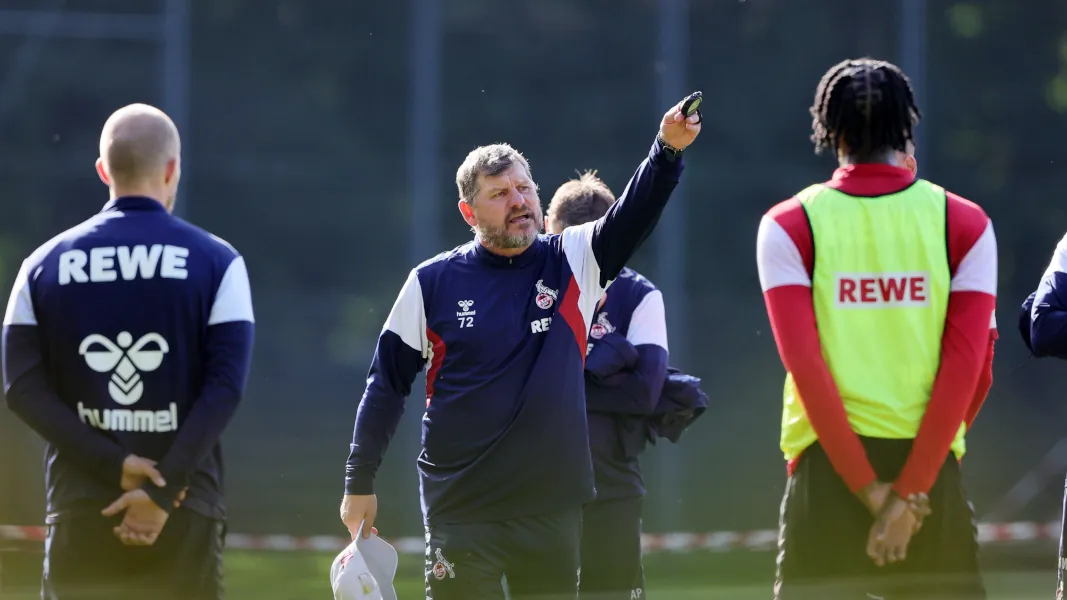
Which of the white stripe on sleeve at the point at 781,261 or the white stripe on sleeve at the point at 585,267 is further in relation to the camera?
the white stripe on sleeve at the point at 585,267

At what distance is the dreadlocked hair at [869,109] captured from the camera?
118 inches

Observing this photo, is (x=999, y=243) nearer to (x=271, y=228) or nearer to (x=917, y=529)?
(x=271, y=228)

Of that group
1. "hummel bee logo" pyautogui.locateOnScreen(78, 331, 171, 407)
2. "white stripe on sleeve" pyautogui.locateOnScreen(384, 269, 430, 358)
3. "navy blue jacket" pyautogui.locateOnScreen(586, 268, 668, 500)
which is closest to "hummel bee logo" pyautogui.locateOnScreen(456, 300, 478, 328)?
"white stripe on sleeve" pyautogui.locateOnScreen(384, 269, 430, 358)

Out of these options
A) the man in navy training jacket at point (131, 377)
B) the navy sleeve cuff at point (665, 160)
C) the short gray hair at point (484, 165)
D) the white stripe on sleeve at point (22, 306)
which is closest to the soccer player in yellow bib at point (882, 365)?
the navy sleeve cuff at point (665, 160)

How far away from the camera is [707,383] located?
28.6 feet

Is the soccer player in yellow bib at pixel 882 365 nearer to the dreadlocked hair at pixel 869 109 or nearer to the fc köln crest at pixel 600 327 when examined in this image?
the dreadlocked hair at pixel 869 109

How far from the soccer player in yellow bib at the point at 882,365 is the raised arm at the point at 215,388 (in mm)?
1296

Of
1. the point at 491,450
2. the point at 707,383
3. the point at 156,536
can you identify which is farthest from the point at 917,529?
the point at 707,383

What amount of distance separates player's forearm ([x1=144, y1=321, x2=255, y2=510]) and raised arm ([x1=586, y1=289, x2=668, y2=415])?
5.10 feet

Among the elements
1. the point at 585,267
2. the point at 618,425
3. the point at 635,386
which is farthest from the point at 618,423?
the point at 585,267

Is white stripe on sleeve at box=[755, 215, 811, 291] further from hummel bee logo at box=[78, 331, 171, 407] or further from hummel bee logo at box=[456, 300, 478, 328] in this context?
hummel bee logo at box=[78, 331, 171, 407]

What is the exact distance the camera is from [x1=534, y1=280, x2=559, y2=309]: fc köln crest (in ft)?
12.7

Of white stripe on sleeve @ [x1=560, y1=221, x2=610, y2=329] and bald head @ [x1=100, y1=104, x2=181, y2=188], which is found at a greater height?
bald head @ [x1=100, y1=104, x2=181, y2=188]

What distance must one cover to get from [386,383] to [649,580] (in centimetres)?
458
